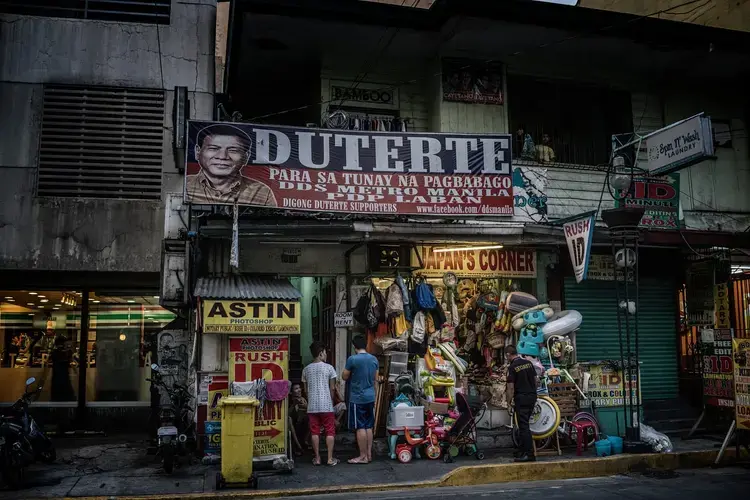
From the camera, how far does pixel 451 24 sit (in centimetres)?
1278

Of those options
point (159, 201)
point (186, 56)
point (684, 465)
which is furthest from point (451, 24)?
point (684, 465)

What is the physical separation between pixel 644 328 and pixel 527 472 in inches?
235

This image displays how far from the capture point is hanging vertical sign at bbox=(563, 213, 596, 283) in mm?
11500

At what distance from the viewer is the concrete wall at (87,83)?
12.9 m

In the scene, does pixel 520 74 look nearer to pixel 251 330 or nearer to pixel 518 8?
pixel 518 8

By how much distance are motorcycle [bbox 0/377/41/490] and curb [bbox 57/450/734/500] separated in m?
1.50

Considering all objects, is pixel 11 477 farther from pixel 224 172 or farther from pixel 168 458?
pixel 224 172

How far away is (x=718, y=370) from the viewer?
42.1 ft

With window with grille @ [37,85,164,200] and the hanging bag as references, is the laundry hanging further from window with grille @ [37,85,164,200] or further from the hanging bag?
window with grille @ [37,85,164,200]

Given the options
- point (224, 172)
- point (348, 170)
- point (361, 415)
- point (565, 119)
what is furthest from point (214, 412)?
point (565, 119)

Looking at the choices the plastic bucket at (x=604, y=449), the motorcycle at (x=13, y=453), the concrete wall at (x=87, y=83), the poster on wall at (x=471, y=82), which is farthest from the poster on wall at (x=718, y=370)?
the motorcycle at (x=13, y=453)

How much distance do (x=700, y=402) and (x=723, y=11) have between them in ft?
31.2

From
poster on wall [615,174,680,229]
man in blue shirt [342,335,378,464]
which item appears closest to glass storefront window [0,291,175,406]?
man in blue shirt [342,335,378,464]

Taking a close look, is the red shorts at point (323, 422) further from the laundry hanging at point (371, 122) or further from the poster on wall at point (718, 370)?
the poster on wall at point (718, 370)
